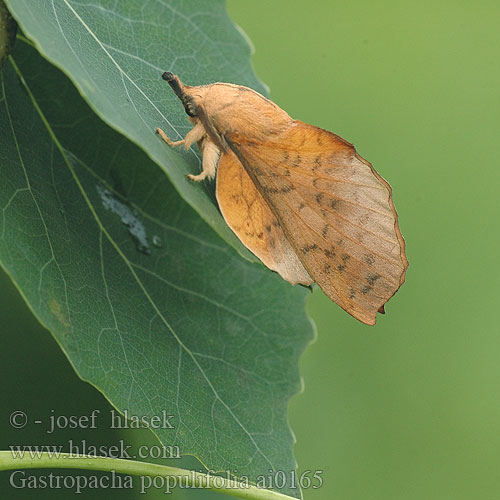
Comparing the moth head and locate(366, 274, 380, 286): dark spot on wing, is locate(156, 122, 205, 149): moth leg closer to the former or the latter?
the moth head

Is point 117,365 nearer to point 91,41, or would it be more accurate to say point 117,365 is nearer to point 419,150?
point 91,41

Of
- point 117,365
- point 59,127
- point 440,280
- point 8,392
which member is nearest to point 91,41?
point 59,127

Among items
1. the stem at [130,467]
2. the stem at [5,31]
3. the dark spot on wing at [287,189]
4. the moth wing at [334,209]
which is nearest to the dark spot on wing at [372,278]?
the moth wing at [334,209]

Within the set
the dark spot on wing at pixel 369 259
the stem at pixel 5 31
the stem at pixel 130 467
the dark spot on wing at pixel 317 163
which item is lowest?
the stem at pixel 130 467

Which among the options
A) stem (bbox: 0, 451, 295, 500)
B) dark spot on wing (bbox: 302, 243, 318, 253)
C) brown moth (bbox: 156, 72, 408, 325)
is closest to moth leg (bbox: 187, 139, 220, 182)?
brown moth (bbox: 156, 72, 408, 325)

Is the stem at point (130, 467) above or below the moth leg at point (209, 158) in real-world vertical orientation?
below

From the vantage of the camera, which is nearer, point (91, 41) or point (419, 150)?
point (91, 41)

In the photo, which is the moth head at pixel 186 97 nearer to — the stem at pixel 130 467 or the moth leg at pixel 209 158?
the moth leg at pixel 209 158

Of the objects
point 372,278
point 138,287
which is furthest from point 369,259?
point 138,287
